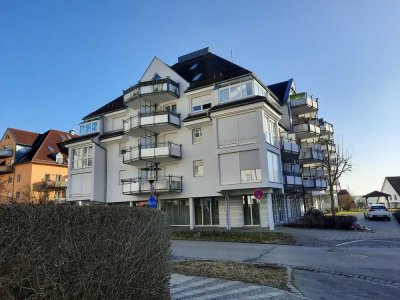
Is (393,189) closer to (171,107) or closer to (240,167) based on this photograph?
(171,107)

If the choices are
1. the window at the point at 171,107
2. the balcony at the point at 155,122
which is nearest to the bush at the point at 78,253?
the balcony at the point at 155,122

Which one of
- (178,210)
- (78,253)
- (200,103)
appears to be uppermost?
(200,103)

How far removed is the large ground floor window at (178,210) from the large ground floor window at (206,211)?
36.1 inches

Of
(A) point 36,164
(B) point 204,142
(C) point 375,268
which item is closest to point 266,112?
(B) point 204,142

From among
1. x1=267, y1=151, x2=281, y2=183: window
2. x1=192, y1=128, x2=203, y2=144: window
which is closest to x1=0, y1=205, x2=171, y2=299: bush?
x1=267, y1=151, x2=281, y2=183: window

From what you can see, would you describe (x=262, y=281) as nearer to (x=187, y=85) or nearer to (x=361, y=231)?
(x=361, y=231)

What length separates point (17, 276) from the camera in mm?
3090

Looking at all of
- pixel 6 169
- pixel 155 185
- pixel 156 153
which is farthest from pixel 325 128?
pixel 6 169

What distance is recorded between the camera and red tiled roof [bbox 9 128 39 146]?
55.5m

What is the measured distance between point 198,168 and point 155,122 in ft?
18.2

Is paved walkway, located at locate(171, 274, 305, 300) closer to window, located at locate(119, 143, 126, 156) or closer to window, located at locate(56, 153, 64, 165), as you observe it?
window, located at locate(119, 143, 126, 156)

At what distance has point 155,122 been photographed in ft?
99.2

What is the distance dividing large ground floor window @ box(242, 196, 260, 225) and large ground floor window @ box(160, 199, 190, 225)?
5.60 m

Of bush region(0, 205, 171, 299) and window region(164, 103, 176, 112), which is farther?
window region(164, 103, 176, 112)
